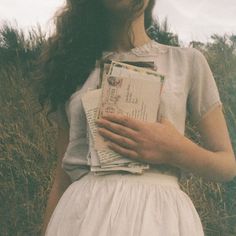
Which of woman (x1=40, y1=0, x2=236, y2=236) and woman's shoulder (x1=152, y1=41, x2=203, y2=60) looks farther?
woman's shoulder (x1=152, y1=41, x2=203, y2=60)

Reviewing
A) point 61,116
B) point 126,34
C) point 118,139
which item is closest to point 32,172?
point 61,116

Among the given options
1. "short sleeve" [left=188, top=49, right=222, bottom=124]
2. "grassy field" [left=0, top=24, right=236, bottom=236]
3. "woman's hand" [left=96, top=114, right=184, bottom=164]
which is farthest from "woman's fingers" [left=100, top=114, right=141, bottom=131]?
"grassy field" [left=0, top=24, right=236, bottom=236]

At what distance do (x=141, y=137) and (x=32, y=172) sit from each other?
6.39 feet

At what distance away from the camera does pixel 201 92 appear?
97 centimetres

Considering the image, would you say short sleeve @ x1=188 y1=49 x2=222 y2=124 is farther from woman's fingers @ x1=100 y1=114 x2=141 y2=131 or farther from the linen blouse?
woman's fingers @ x1=100 y1=114 x2=141 y2=131

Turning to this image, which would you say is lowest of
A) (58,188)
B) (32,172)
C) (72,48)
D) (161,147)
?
(32,172)

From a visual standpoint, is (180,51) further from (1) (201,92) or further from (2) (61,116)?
(2) (61,116)

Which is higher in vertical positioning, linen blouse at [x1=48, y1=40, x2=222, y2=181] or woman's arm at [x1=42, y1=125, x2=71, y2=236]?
linen blouse at [x1=48, y1=40, x2=222, y2=181]

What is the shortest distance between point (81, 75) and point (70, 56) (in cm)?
8

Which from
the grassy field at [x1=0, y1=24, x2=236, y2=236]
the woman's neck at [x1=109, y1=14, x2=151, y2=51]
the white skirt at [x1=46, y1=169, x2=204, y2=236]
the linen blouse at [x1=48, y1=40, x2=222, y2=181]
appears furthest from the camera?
the grassy field at [x1=0, y1=24, x2=236, y2=236]

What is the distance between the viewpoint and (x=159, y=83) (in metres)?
0.91

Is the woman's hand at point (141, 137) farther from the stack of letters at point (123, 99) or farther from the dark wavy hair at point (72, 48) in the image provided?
the dark wavy hair at point (72, 48)

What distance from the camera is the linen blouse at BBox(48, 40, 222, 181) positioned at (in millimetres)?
937

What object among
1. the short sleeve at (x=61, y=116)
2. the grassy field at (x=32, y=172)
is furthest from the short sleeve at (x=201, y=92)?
the grassy field at (x=32, y=172)
